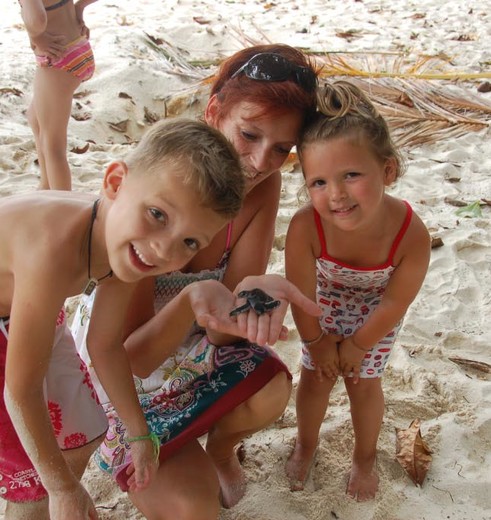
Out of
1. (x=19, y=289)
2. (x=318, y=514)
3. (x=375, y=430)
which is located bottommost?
(x=318, y=514)

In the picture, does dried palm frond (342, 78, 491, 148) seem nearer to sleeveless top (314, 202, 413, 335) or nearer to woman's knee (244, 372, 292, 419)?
sleeveless top (314, 202, 413, 335)

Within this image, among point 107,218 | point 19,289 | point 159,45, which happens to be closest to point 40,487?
point 19,289

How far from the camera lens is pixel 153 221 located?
1.35 metres

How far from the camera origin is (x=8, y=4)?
607 cm

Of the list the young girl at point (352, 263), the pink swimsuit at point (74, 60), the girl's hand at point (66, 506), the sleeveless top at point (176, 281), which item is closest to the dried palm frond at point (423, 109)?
the pink swimsuit at point (74, 60)

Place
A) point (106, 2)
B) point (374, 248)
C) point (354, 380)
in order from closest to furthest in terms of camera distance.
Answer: point (374, 248)
point (354, 380)
point (106, 2)

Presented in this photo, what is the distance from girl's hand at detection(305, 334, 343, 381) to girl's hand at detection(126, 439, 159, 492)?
1.86 feet

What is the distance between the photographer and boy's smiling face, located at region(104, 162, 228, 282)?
1344mm

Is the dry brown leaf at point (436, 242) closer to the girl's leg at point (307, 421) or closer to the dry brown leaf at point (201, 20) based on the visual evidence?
the girl's leg at point (307, 421)

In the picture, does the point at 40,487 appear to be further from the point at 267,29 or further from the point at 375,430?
the point at 267,29

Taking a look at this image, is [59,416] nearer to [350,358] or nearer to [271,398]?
[271,398]

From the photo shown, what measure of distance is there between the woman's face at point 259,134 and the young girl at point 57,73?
5.19 ft

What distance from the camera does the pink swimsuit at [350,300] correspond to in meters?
1.83

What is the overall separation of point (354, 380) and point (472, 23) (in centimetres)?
541
